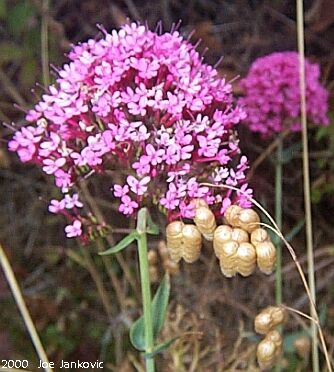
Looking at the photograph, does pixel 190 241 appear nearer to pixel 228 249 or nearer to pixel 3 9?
pixel 228 249

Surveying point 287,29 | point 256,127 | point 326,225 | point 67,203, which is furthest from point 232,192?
point 287,29

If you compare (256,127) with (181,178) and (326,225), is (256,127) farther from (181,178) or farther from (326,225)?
(326,225)

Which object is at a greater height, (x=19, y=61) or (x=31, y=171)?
(x=19, y=61)

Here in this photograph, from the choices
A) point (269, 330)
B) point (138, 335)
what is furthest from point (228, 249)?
point (138, 335)

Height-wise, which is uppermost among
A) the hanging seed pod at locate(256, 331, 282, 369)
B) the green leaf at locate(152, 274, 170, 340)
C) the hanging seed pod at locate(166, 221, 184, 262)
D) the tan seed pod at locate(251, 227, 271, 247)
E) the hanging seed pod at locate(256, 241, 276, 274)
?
the hanging seed pod at locate(166, 221, 184, 262)

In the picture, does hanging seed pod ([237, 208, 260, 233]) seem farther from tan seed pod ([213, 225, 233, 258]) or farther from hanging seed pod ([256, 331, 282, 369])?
hanging seed pod ([256, 331, 282, 369])

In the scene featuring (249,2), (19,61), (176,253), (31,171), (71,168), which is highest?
(249,2)

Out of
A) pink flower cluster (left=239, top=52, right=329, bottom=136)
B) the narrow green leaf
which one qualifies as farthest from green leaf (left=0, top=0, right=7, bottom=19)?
the narrow green leaf
